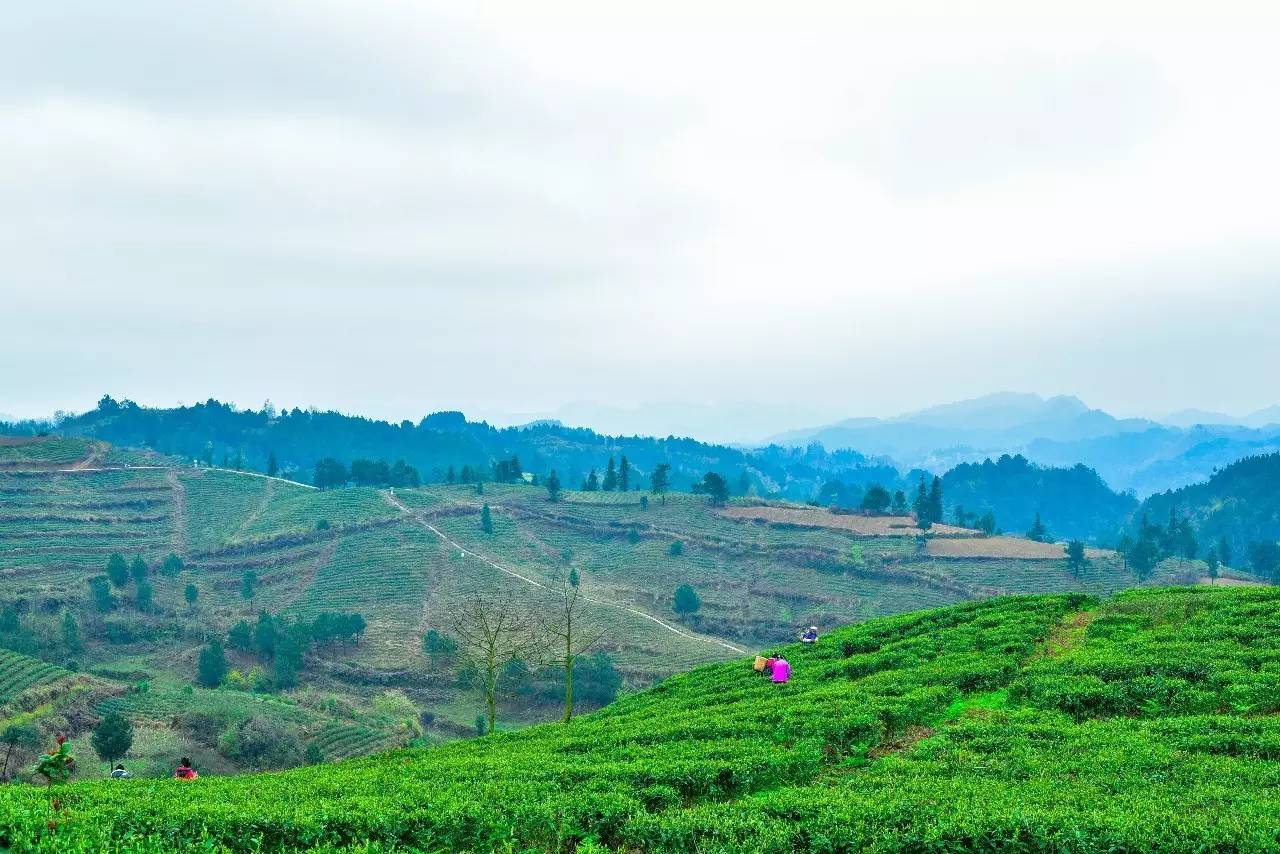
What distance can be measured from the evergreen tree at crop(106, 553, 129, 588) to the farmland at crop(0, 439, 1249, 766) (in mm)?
3796

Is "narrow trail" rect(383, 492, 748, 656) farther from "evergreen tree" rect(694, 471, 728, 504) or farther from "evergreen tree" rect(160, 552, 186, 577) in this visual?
"evergreen tree" rect(694, 471, 728, 504)

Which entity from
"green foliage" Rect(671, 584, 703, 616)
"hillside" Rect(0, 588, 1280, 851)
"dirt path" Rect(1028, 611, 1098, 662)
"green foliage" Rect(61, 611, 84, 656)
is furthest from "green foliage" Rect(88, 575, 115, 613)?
"dirt path" Rect(1028, 611, 1098, 662)

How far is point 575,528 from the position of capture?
15162 centimetres

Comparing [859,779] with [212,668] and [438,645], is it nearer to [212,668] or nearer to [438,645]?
[438,645]

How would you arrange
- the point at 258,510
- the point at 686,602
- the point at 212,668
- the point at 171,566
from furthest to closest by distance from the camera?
the point at 258,510 < the point at 171,566 < the point at 686,602 < the point at 212,668

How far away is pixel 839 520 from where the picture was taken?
517 ft

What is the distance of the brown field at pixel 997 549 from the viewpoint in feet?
440

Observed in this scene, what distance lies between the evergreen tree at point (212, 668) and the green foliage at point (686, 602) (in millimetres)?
56896

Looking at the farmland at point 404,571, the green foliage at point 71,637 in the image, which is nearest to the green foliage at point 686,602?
the farmland at point 404,571

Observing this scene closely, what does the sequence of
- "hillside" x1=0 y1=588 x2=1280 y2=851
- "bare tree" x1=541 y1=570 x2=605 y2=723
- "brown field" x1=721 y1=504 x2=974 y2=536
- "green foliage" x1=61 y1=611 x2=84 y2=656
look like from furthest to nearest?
"brown field" x1=721 y1=504 x2=974 y2=536 → "green foliage" x1=61 y1=611 x2=84 y2=656 → "bare tree" x1=541 y1=570 x2=605 y2=723 → "hillside" x1=0 y1=588 x2=1280 y2=851

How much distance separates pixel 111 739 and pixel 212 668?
3609cm

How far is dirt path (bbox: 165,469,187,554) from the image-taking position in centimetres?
13500

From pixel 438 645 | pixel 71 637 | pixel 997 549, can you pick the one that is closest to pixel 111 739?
pixel 438 645

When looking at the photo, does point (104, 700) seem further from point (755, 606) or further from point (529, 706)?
point (755, 606)
